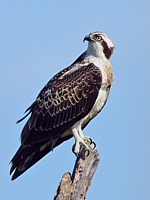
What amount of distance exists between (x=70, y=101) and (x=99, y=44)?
1214 mm

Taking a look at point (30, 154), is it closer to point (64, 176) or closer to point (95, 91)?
point (95, 91)

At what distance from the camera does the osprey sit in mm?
14195

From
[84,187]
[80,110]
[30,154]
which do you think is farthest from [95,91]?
[84,187]

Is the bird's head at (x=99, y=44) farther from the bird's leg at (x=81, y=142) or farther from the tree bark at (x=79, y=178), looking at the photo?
the tree bark at (x=79, y=178)

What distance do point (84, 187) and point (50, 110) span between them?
347 cm

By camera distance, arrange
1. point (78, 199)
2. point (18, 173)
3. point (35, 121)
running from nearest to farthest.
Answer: point (78, 199) → point (18, 173) → point (35, 121)

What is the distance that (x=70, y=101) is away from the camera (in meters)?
14.6

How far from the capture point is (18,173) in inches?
522

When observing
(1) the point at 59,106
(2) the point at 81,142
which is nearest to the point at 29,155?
(2) the point at 81,142

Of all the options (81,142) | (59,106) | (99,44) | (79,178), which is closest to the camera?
(79,178)

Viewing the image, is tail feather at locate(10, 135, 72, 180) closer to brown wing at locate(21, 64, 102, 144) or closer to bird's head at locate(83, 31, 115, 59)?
brown wing at locate(21, 64, 102, 144)

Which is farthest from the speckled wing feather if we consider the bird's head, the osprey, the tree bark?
the tree bark

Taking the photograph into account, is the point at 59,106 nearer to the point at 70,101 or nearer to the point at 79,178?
the point at 70,101

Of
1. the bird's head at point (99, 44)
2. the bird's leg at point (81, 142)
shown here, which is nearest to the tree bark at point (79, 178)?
the bird's leg at point (81, 142)
